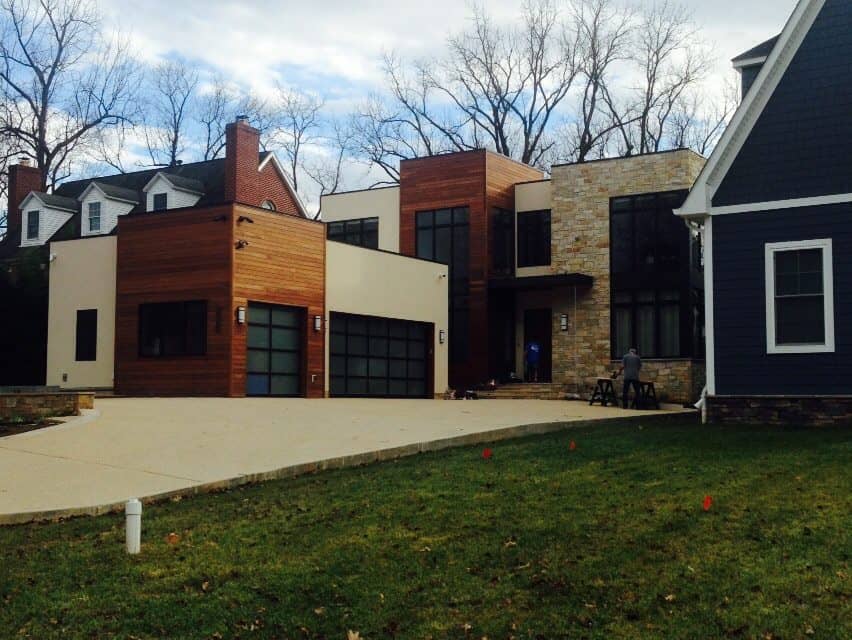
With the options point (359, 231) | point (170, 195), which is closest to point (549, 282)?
point (359, 231)

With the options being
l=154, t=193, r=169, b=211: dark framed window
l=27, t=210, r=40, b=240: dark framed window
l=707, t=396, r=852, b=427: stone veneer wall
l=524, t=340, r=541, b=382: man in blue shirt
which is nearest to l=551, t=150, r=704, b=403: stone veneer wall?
l=524, t=340, r=541, b=382: man in blue shirt

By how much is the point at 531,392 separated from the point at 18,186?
880 inches

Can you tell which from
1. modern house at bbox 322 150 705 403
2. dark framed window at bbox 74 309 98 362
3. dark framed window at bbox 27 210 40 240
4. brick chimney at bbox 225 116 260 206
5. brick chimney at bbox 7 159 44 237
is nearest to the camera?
dark framed window at bbox 74 309 98 362

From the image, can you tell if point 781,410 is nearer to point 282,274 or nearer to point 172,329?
point 282,274

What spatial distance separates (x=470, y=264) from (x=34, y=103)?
69.2ft

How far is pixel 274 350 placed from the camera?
1053 inches

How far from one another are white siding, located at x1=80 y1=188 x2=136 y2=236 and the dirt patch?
20064 mm

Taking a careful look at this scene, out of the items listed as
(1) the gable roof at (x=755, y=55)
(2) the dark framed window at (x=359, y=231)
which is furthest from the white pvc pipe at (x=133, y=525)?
(2) the dark framed window at (x=359, y=231)

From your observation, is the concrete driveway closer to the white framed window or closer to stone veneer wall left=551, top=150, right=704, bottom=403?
the white framed window

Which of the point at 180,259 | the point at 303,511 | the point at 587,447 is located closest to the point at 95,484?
the point at 303,511

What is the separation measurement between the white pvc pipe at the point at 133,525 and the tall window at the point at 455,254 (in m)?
24.9

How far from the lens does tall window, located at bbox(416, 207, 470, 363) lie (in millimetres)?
33156

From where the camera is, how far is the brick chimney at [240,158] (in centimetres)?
3372

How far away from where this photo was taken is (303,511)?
9625 millimetres
